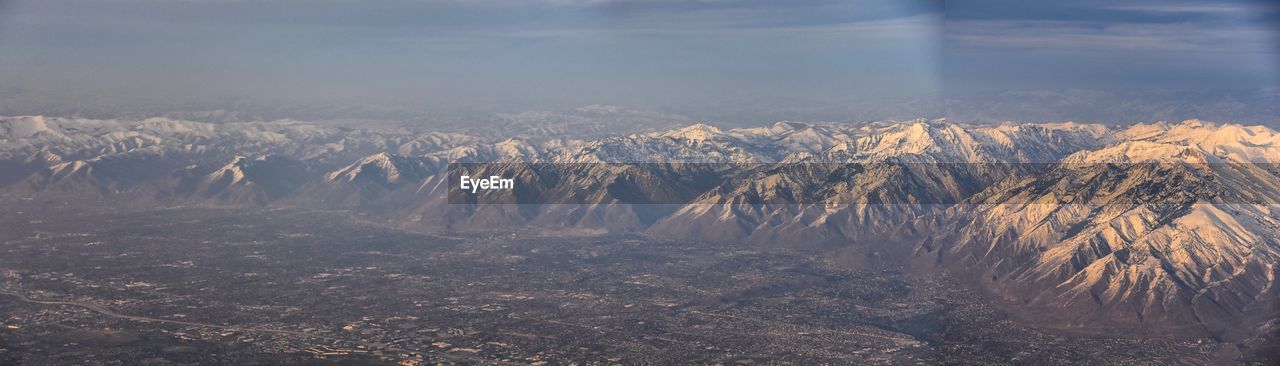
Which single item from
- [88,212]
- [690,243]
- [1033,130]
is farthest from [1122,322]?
[88,212]

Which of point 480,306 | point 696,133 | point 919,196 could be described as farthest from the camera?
point 696,133

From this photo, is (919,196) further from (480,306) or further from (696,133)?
(480,306)

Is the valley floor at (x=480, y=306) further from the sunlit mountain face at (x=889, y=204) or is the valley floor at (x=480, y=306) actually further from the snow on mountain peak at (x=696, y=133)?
the snow on mountain peak at (x=696, y=133)

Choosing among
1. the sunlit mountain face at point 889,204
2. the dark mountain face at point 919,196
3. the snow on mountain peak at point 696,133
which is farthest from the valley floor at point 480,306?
the snow on mountain peak at point 696,133

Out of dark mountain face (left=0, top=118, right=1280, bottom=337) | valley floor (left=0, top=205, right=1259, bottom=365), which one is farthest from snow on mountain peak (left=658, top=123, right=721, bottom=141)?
valley floor (left=0, top=205, right=1259, bottom=365)

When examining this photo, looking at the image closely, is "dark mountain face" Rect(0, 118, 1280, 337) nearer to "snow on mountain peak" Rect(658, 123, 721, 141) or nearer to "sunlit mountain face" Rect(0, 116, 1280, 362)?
"sunlit mountain face" Rect(0, 116, 1280, 362)

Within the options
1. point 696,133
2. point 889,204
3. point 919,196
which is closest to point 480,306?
point 889,204
